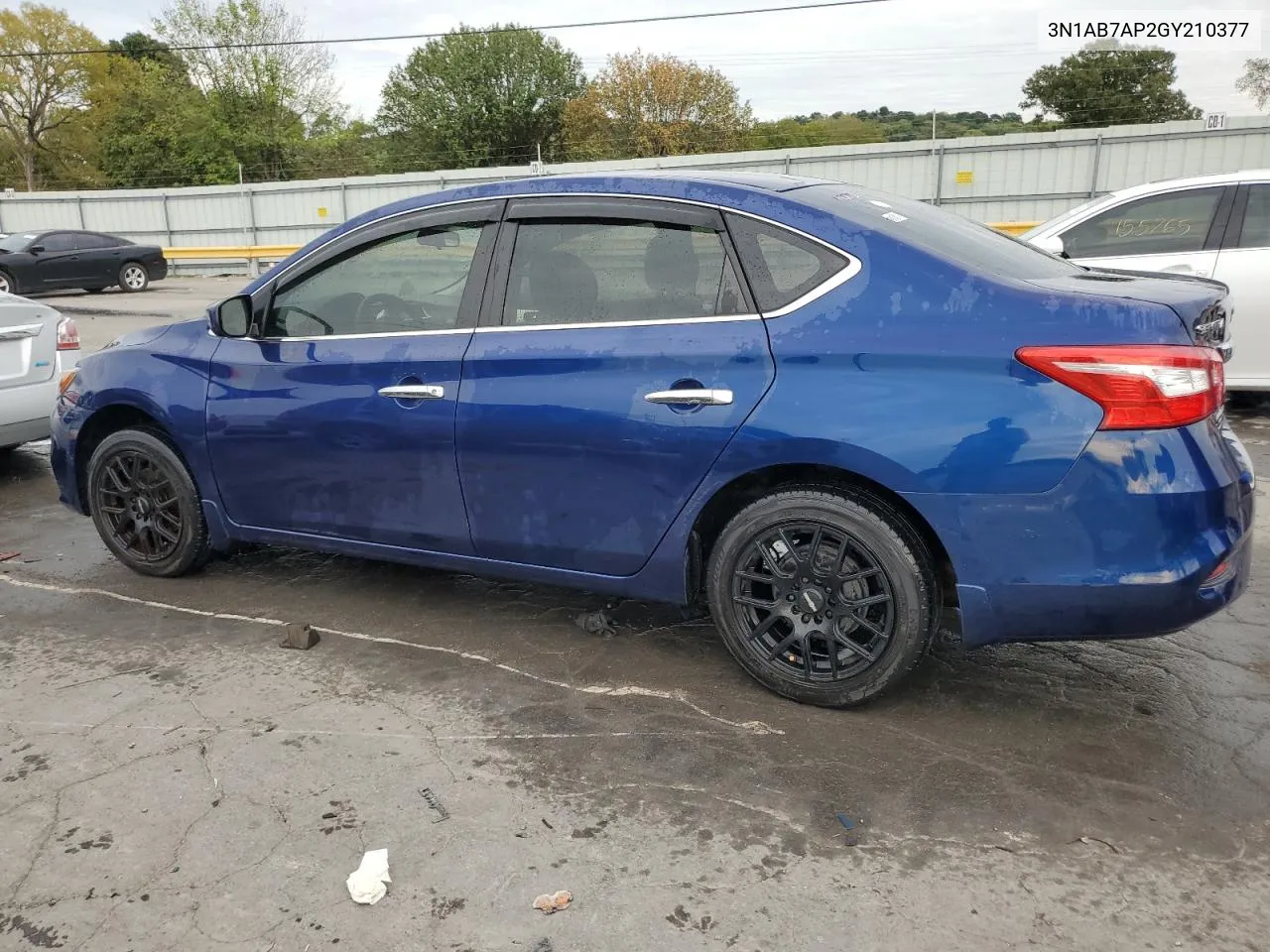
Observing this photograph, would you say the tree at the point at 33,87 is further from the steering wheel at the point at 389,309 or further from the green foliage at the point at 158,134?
the steering wheel at the point at 389,309

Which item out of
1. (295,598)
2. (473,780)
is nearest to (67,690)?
(295,598)

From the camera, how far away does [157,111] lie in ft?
190

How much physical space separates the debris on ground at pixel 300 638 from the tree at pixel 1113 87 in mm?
67952

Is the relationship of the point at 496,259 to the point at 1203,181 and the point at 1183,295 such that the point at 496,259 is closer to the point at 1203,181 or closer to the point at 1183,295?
the point at 1183,295

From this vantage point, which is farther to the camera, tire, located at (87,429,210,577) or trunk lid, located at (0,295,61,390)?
trunk lid, located at (0,295,61,390)

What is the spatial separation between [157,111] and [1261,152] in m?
55.5

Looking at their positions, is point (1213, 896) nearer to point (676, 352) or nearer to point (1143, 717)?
point (1143, 717)

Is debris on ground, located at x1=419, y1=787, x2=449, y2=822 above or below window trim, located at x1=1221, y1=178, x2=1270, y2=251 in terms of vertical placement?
below

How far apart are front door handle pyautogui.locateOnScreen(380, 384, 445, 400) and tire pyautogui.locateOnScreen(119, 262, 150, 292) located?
71.4 ft

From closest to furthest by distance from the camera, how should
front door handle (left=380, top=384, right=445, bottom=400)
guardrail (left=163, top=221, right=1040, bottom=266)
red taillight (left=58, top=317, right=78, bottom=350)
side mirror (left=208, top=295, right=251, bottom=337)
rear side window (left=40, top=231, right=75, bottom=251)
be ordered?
front door handle (left=380, top=384, right=445, bottom=400) → side mirror (left=208, top=295, right=251, bottom=337) → red taillight (left=58, top=317, right=78, bottom=350) → rear side window (left=40, top=231, right=75, bottom=251) → guardrail (left=163, top=221, right=1040, bottom=266)

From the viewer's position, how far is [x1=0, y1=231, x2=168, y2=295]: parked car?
21.0 m

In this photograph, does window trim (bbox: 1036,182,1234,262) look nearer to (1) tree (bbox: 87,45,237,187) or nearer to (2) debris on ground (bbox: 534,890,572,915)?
(2) debris on ground (bbox: 534,890,572,915)

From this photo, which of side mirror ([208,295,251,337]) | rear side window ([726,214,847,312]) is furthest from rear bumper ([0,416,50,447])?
rear side window ([726,214,847,312])

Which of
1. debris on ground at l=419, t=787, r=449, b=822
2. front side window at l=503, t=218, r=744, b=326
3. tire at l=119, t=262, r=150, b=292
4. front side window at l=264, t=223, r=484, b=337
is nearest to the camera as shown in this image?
debris on ground at l=419, t=787, r=449, b=822
